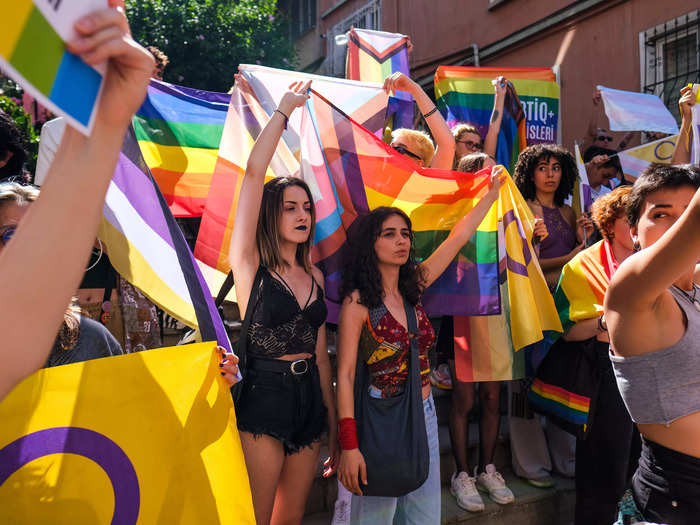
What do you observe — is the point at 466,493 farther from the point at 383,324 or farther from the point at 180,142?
the point at 180,142

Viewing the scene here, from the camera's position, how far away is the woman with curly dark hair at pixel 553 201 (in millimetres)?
3824

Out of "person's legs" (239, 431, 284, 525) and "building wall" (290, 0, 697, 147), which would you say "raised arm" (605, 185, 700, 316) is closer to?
"person's legs" (239, 431, 284, 525)

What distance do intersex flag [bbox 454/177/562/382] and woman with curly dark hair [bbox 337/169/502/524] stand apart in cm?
59

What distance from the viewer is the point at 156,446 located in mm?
1525

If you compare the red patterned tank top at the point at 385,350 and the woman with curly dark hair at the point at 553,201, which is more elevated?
the woman with curly dark hair at the point at 553,201

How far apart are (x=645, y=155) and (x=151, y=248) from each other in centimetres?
428

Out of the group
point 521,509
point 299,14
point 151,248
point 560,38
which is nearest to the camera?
point 151,248

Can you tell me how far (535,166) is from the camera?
4.01 metres

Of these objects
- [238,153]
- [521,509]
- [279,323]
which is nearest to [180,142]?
[238,153]

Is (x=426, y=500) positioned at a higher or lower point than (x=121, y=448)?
lower

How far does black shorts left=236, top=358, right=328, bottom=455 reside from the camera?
2.25 m

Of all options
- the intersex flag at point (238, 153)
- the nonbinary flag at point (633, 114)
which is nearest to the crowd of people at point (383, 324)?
the intersex flag at point (238, 153)

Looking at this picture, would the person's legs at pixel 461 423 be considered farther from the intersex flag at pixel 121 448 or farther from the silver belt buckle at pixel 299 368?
the intersex flag at pixel 121 448

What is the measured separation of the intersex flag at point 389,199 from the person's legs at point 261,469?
31.9 inches
